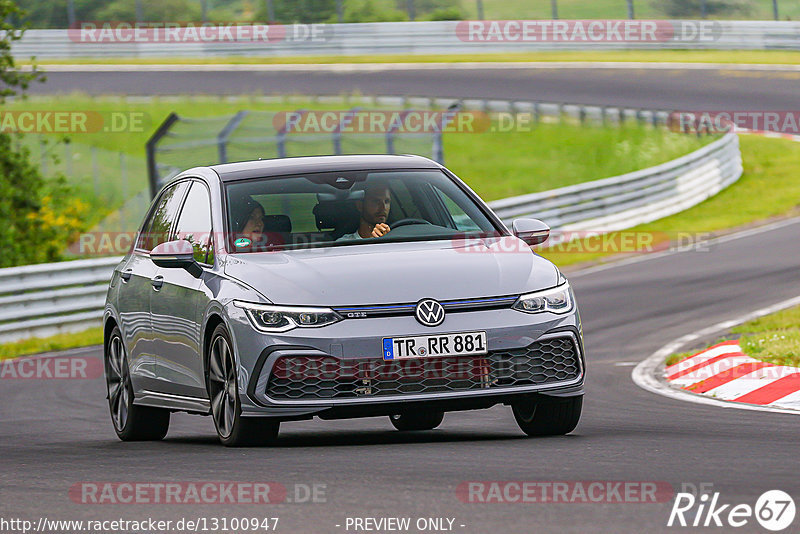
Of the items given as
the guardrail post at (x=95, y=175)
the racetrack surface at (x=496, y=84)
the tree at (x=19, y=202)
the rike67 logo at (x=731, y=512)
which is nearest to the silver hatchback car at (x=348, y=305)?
the rike67 logo at (x=731, y=512)

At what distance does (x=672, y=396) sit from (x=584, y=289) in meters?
8.95

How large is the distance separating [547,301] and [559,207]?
1784cm

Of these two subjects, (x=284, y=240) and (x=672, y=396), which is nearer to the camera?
(x=284, y=240)

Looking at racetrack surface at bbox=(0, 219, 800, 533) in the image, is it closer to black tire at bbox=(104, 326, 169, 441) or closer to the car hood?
black tire at bbox=(104, 326, 169, 441)

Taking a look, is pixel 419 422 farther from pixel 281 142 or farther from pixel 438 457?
pixel 281 142

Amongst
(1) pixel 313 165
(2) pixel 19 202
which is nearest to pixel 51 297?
(2) pixel 19 202

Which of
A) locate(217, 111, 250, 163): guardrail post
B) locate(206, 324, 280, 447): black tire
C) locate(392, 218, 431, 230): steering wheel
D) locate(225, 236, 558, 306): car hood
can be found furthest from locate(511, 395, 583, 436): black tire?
locate(217, 111, 250, 163): guardrail post

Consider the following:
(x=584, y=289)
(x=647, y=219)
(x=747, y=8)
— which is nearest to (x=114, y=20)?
(x=747, y=8)

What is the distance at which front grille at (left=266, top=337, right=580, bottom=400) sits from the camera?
7.53 meters

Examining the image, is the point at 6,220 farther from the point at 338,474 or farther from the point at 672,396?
the point at 338,474

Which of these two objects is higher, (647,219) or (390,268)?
(390,268)

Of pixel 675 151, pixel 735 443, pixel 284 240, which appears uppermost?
pixel 284 240

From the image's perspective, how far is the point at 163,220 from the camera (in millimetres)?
9742

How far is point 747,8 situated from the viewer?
146 ft
